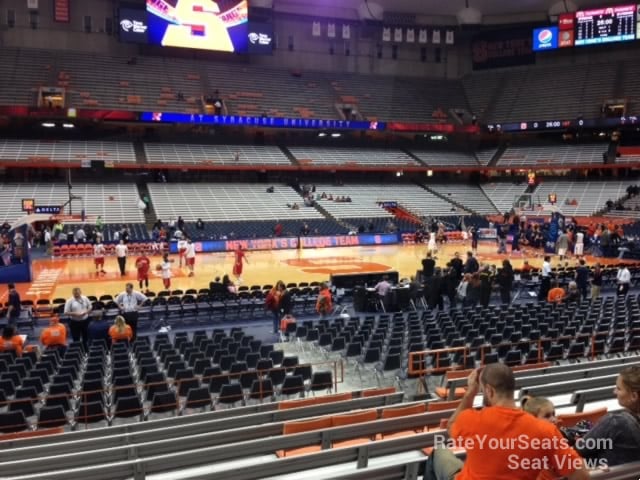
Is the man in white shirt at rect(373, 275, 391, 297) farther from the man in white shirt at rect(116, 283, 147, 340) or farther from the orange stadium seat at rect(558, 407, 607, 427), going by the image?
the orange stadium seat at rect(558, 407, 607, 427)

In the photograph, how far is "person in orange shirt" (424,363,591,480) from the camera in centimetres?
273

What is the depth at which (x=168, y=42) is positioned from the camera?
150 ft

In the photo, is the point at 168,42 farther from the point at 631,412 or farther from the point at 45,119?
the point at 631,412

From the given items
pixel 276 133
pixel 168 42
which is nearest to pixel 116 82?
pixel 168 42

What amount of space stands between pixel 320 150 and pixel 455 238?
15.7m

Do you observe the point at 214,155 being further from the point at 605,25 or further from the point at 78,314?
the point at 605,25

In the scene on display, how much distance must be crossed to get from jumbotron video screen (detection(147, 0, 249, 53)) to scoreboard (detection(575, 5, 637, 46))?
2894 centimetres

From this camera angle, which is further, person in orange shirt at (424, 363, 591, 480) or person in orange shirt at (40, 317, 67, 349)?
person in orange shirt at (40, 317, 67, 349)

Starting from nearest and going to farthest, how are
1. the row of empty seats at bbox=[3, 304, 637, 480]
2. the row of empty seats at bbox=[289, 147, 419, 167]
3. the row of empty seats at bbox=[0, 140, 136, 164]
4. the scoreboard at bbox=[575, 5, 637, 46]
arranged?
the row of empty seats at bbox=[3, 304, 637, 480] < the row of empty seats at bbox=[0, 140, 136, 164] < the row of empty seats at bbox=[289, 147, 419, 167] < the scoreboard at bbox=[575, 5, 637, 46]

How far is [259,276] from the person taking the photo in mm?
24453

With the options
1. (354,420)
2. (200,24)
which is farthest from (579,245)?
(200,24)

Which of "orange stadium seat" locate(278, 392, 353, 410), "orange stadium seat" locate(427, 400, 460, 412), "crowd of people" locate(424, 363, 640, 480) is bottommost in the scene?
"orange stadium seat" locate(278, 392, 353, 410)

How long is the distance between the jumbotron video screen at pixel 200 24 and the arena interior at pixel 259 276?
183mm

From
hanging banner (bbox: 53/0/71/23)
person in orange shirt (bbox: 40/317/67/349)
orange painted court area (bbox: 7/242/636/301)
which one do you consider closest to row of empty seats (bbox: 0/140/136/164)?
hanging banner (bbox: 53/0/71/23)
